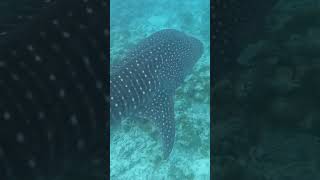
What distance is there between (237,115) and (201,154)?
195cm

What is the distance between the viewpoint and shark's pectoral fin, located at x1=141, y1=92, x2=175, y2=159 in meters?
2.00

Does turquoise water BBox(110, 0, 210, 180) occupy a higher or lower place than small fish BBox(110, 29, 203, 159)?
lower

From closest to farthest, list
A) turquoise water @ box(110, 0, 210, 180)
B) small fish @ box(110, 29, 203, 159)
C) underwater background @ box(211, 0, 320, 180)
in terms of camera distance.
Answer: underwater background @ box(211, 0, 320, 180) < small fish @ box(110, 29, 203, 159) < turquoise water @ box(110, 0, 210, 180)
